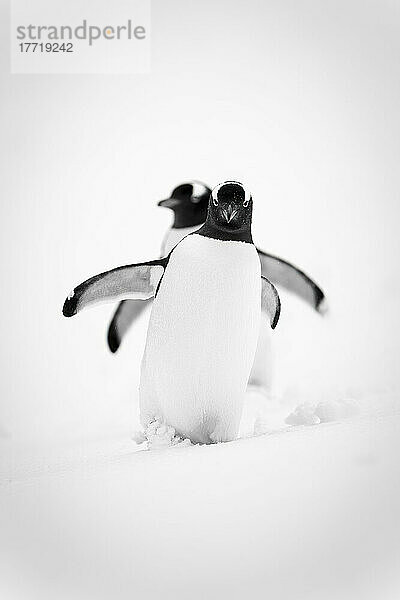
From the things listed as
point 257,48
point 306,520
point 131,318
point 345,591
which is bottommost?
point 345,591

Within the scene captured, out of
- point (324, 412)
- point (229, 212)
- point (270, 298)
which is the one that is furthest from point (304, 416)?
point (229, 212)

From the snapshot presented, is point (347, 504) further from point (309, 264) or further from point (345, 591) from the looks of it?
point (309, 264)

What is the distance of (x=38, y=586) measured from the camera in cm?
132

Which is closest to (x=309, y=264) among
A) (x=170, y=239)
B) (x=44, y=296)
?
(x=170, y=239)

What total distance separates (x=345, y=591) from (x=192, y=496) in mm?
333

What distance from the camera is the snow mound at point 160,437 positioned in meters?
1.36

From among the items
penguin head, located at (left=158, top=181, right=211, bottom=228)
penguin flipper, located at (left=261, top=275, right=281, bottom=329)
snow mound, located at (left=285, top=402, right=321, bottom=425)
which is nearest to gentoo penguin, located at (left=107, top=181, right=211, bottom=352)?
penguin head, located at (left=158, top=181, right=211, bottom=228)

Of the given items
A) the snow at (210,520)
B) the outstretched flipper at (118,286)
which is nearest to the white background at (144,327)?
the snow at (210,520)

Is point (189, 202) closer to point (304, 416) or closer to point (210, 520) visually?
point (304, 416)

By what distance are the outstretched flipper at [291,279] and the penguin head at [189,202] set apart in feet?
1.81

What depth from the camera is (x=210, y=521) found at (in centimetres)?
126

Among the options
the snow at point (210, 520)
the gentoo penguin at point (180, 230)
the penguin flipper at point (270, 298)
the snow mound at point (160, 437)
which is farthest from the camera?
the gentoo penguin at point (180, 230)

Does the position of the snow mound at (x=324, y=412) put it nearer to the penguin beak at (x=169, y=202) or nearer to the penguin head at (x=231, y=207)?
the penguin head at (x=231, y=207)

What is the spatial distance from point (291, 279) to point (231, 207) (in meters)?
0.36
